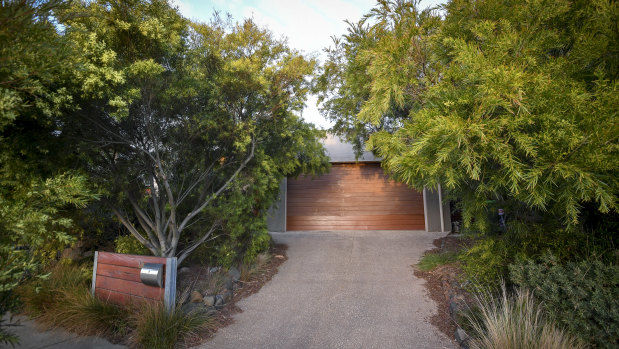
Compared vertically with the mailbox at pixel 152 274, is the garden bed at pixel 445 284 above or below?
below

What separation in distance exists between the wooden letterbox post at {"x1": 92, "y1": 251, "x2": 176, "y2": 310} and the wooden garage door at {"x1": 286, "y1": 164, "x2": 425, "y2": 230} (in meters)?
5.48

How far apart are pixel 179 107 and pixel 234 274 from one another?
10.3 feet

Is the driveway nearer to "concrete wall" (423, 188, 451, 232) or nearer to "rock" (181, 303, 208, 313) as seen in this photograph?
"rock" (181, 303, 208, 313)

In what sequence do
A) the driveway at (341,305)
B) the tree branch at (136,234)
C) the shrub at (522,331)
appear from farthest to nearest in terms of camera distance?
1. the tree branch at (136,234)
2. the driveway at (341,305)
3. the shrub at (522,331)

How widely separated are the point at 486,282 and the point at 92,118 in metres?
5.54

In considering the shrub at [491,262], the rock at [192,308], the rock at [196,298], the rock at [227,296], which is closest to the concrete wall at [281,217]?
the rock at [227,296]

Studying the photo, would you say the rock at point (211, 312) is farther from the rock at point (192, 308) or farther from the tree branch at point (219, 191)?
the tree branch at point (219, 191)

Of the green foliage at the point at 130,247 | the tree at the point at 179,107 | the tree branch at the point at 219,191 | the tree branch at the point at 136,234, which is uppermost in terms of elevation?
the tree at the point at 179,107

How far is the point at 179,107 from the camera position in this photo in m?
4.52

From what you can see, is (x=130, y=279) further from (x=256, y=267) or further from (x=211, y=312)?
(x=256, y=267)

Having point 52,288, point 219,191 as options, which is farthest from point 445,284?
point 52,288

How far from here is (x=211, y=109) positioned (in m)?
4.74

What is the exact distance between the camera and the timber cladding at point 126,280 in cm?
388

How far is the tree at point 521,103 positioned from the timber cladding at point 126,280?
128 inches
